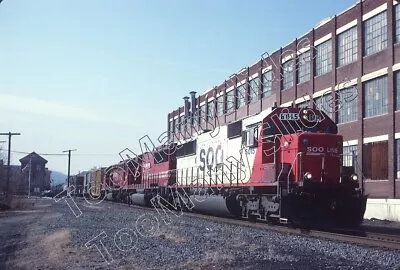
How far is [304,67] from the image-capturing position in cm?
4141

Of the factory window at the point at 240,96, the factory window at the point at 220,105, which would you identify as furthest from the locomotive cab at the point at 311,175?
the factory window at the point at 220,105

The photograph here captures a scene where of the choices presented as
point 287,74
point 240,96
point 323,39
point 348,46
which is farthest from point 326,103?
point 240,96

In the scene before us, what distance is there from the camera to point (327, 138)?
1792 centimetres

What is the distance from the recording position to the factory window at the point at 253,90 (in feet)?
151

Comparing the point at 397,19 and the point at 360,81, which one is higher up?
the point at 397,19

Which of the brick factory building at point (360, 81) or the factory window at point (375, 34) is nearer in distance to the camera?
the brick factory building at point (360, 81)

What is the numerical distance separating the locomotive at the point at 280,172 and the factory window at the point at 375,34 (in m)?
15.4

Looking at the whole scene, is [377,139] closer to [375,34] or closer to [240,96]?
[375,34]

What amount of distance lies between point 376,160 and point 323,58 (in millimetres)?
10321

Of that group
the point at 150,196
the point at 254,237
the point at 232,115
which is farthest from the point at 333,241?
the point at 232,115

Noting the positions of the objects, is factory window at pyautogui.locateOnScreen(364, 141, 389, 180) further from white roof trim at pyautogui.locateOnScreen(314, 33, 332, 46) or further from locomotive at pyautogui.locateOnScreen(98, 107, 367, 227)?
locomotive at pyautogui.locateOnScreen(98, 107, 367, 227)

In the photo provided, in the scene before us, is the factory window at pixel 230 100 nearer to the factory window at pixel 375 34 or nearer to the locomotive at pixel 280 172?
the factory window at pixel 375 34

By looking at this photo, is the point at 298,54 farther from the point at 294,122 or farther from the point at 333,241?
the point at 333,241

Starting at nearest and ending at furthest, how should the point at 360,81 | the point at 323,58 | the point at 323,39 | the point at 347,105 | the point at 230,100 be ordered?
the point at 360,81 → the point at 347,105 → the point at 323,39 → the point at 323,58 → the point at 230,100
